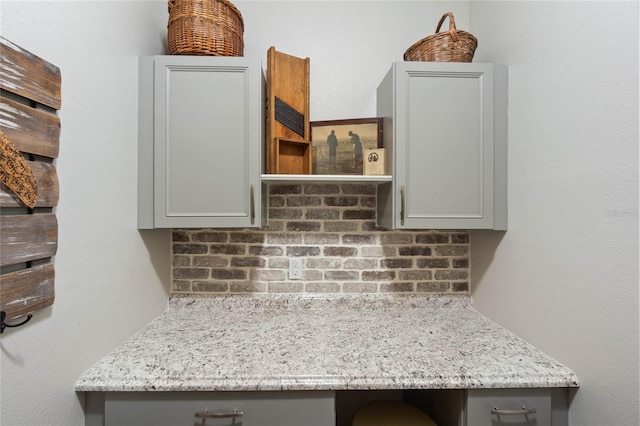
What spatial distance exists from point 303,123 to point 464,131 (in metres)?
0.78

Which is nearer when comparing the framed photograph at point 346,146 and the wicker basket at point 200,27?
the wicker basket at point 200,27

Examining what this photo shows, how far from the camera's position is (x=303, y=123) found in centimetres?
164

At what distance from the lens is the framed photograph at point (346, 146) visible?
1.62 m

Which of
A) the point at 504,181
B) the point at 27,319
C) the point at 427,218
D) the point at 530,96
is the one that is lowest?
the point at 27,319

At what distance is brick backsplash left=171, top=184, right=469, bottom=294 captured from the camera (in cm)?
175

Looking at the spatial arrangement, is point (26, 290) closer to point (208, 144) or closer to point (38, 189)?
point (38, 189)

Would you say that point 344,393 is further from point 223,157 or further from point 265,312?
point 223,157

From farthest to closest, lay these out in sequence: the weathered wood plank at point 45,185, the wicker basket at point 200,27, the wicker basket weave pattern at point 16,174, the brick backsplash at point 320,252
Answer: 1. the brick backsplash at point 320,252
2. the wicker basket at point 200,27
3. the weathered wood plank at point 45,185
4. the wicker basket weave pattern at point 16,174

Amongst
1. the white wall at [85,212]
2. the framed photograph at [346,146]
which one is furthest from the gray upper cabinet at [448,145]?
the white wall at [85,212]

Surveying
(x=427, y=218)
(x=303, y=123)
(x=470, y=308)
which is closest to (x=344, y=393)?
(x=470, y=308)

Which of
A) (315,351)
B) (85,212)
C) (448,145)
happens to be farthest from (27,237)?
(448,145)

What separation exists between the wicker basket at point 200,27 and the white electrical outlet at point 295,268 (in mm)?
1078

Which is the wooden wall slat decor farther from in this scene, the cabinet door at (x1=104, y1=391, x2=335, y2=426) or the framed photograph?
the framed photograph

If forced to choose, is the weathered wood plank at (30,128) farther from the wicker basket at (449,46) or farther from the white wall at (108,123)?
the wicker basket at (449,46)
